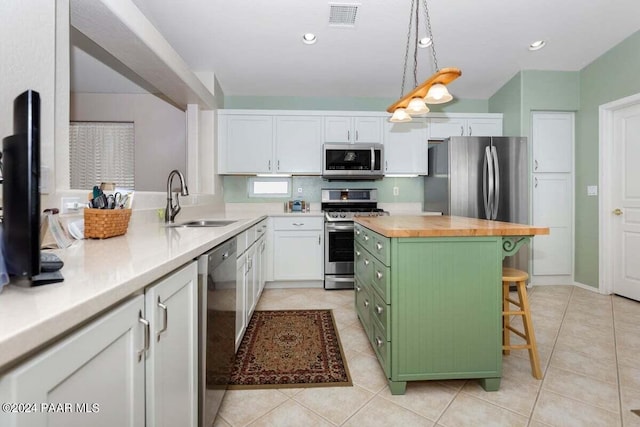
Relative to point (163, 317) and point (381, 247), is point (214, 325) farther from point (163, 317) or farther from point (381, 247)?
point (381, 247)

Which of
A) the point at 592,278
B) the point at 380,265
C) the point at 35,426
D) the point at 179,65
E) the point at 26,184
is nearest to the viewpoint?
the point at 35,426

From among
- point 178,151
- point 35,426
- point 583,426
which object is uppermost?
point 178,151

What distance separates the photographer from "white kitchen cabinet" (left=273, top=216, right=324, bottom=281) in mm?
3508

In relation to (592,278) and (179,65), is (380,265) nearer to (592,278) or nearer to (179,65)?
(179,65)

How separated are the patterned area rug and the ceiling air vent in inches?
106

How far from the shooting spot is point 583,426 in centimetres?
137

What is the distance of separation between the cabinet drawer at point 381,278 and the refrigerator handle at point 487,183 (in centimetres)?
219

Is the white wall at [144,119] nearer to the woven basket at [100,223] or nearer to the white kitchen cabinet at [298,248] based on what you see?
the white kitchen cabinet at [298,248]

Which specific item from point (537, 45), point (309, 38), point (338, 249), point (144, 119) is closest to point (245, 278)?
point (338, 249)

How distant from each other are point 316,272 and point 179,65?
2.55 metres

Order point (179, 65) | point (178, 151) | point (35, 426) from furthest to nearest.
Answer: point (178, 151) < point (179, 65) < point (35, 426)

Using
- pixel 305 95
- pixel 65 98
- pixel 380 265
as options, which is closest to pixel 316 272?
pixel 380 265

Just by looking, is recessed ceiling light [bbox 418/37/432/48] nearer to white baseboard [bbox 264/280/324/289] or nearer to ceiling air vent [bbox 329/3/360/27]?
ceiling air vent [bbox 329/3/360/27]

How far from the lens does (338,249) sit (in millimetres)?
3496
